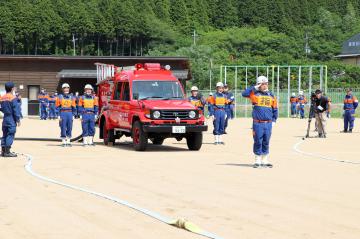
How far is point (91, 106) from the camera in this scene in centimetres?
2327

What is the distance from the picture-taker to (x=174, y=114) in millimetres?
20766

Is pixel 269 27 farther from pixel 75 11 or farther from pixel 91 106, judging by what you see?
pixel 91 106

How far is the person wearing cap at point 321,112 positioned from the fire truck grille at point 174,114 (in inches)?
392

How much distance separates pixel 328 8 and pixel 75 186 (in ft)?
538

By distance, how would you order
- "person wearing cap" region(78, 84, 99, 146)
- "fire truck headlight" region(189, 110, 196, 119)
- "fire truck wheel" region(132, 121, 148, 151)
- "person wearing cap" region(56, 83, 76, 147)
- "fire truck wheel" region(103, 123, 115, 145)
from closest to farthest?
"fire truck wheel" region(132, 121, 148, 151)
"fire truck headlight" region(189, 110, 196, 119)
"person wearing cap" region(56, 83, 76, 147)
"person wearing cap" region(78, 84, 99, 146)
"fire truck wheel" region(103, 123, 115, 145)

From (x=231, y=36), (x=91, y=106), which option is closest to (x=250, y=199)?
(x=91, y=106)

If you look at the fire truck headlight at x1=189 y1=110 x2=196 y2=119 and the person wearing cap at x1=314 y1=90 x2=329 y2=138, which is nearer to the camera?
the fire truck headlight at x1=189 y1=110 x2=196 y2=119

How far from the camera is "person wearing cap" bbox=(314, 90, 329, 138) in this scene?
96.6 feet

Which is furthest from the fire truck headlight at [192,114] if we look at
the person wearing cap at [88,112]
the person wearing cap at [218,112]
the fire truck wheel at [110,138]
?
the fire truck wheel at [110,138]

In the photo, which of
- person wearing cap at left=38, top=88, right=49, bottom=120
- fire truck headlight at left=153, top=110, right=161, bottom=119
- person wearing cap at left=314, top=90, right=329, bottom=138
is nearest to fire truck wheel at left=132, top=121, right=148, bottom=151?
fire truck headlight at left=153, top=110, right=161, bottom=119

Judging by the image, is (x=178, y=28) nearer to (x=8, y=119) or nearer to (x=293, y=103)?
(x=293, y=103)

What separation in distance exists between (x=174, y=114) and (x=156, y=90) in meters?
1.53

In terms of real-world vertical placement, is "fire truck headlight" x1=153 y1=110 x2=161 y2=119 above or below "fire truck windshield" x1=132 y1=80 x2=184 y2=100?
below

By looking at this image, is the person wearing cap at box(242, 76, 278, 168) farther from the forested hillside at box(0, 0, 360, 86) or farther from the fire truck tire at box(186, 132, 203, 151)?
the forested hillside at box(0, 0, 360, 86)
